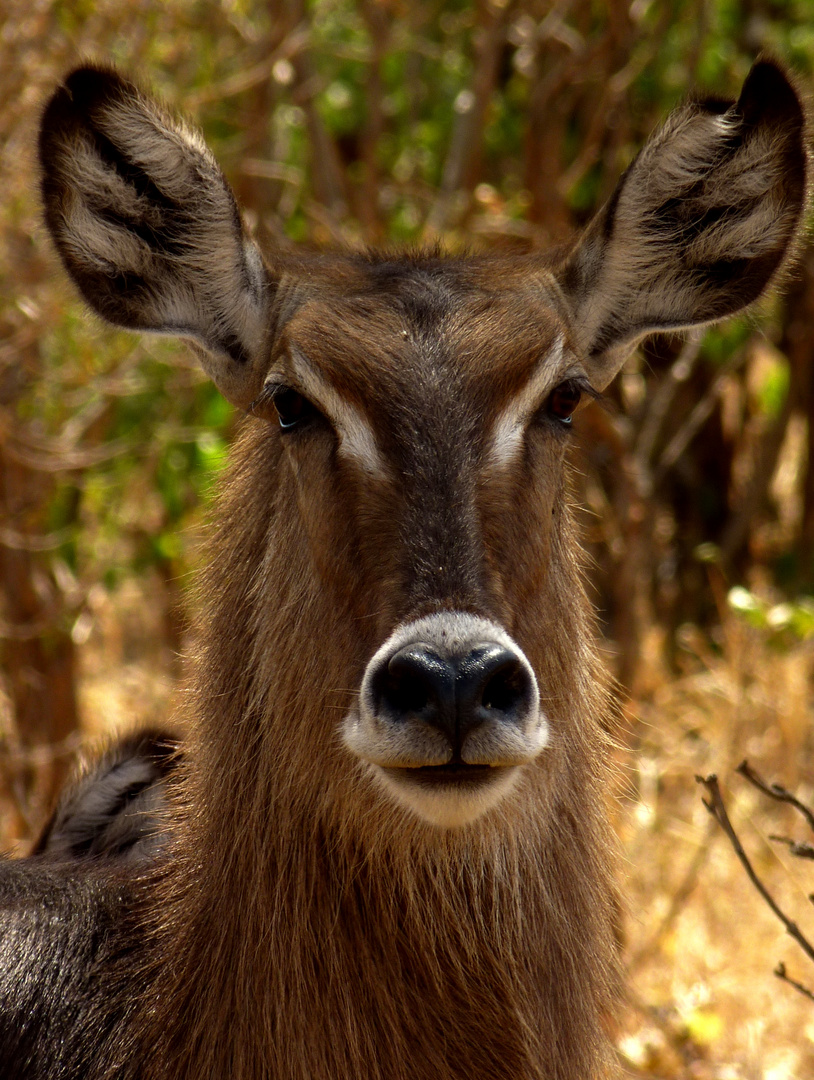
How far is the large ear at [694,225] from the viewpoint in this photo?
164 inches

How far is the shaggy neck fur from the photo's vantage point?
375cm

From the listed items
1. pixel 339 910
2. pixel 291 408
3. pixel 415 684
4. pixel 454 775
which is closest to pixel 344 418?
pixel 291 408

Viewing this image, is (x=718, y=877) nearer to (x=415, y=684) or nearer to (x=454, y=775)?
(x=454, y=775)

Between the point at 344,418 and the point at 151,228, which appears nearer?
the point at 344,418

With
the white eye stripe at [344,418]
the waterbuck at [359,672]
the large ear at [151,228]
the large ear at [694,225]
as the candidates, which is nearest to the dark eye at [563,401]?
the waterbuck at [359,672]

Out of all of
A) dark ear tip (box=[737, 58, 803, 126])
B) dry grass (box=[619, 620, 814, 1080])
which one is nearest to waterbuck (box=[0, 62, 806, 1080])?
dark ear tip (box=[737, 58, 803, 126])

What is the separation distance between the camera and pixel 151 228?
4.34 meters

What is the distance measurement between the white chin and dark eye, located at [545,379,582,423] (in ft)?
3.66

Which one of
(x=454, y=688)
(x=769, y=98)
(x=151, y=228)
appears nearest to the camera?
(x=454, y=688)

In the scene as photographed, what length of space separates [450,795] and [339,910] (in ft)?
2.28

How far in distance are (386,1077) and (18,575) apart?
475 cm

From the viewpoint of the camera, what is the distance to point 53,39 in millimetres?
7309

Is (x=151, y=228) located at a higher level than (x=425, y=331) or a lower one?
higher

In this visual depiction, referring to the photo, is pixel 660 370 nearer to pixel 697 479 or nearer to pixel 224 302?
pixel 697 479
